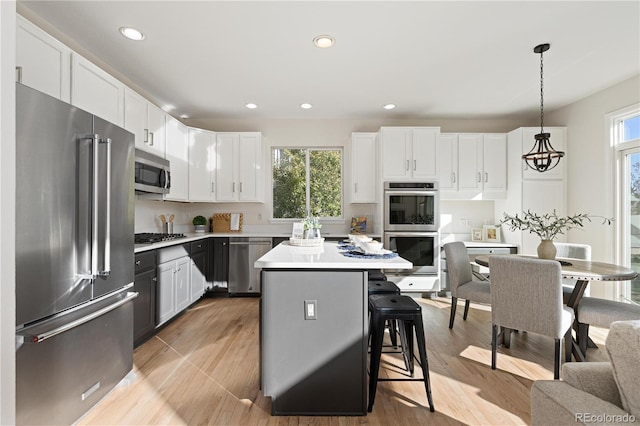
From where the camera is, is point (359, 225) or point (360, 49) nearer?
point (360, 49)

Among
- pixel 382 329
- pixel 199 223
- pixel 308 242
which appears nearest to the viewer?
pixel 382 329

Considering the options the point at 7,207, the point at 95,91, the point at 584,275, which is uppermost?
the point at 95,91

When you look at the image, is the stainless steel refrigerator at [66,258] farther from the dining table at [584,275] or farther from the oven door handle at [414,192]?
the oven door handle at [414,192]

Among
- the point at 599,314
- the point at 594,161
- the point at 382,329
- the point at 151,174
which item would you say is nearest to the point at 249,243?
the point at 151,174

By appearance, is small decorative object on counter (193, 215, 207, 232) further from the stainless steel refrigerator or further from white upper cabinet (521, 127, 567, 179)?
white upper cabinet (521, 127, 567, 179)

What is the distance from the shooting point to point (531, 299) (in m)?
2.32

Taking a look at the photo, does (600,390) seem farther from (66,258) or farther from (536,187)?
(536,187)

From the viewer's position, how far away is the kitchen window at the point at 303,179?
5195 millimetres

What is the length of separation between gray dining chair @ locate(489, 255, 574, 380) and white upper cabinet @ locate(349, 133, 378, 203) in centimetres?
258

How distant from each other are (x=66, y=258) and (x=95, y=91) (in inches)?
59.5

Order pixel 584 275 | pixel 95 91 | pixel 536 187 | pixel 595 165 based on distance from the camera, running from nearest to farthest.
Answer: pixel 584 275, pixel 95 91, pixel 595 165, pixel 536 187

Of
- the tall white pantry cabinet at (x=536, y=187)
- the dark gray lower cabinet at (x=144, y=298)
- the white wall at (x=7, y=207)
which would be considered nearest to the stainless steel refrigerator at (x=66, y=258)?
the white wall at (x=7, y=207)

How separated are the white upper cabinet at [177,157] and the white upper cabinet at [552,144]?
4.52m

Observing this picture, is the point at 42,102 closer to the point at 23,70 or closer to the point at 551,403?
the point at 23,70
